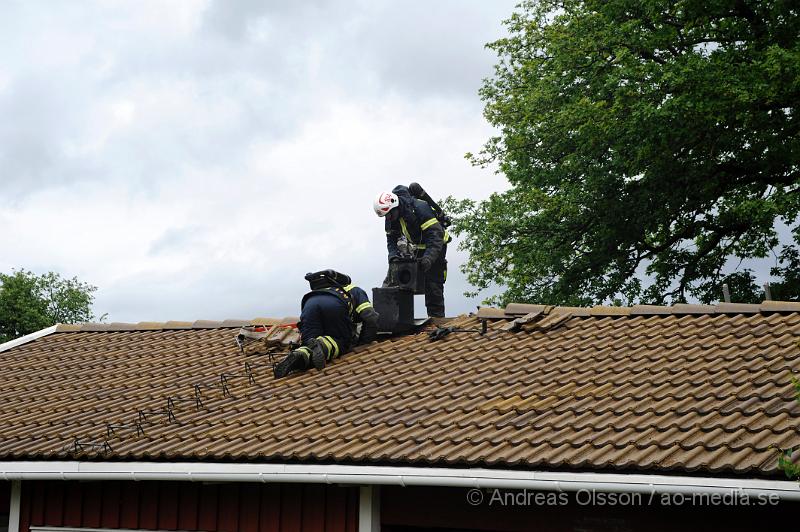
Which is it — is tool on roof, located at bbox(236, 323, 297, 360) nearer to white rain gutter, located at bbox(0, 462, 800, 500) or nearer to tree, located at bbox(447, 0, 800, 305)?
white rain gutter, located at bbox(0, 462, 800, 500)

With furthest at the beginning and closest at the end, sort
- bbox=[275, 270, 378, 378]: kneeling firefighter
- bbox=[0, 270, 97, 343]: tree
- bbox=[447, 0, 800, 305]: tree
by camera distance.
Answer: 1. bbox=[0, 270, 97, 343]: tree
2. bbox=[447, 0, 800, 305]: tree
3. bbox=[275, 270, 378, 378]: kneeling firefighter

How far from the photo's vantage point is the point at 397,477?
26.4ft

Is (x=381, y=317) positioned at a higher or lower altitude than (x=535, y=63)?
lower

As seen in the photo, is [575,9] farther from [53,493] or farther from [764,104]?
[53,493]

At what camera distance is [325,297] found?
1231cm

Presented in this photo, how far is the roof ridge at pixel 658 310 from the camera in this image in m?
10.6

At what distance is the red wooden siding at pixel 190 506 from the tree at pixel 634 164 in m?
13.7

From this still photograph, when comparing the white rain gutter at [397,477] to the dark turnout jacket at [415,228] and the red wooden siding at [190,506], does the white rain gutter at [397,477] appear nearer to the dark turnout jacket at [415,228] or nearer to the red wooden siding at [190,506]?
the red wooden siding at [190,506]

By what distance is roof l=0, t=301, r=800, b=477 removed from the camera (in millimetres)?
7730

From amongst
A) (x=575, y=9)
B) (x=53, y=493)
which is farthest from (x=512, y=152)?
(x=53, y=493)

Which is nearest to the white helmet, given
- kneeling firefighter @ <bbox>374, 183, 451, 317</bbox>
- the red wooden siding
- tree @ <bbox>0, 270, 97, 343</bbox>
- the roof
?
kneeling firefighter @ <bbox>374, 183, 451, 317</bbox>

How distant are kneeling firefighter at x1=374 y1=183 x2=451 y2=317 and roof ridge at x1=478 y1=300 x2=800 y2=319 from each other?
134cm

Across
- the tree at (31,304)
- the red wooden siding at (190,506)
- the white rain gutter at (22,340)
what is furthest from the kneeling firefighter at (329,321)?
the tree at (31,304)

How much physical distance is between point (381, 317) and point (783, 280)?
13.2m
